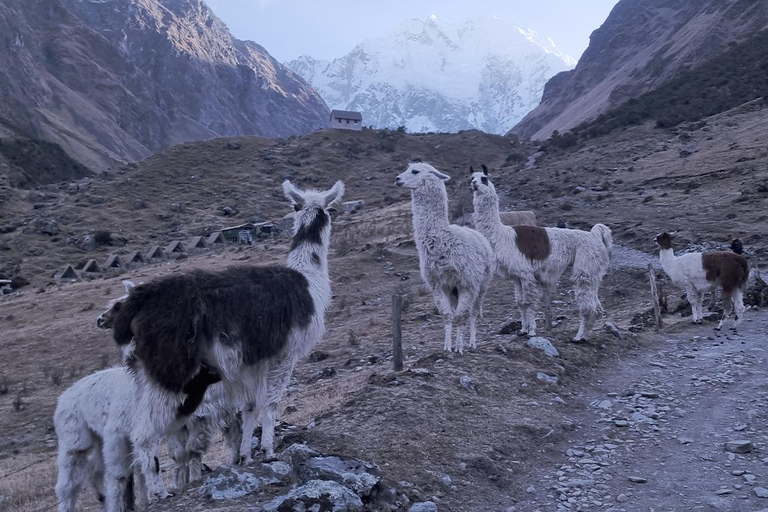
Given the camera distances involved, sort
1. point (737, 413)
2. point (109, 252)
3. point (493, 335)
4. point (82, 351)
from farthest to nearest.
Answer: point (109, 252)
point (82, 351)
point (493, 335)
point (737, 413)

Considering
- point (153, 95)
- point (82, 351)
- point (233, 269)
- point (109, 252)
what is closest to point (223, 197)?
point (109, 252)

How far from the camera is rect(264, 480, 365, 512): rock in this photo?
4.65 metres

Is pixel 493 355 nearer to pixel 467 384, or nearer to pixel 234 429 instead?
pixel 467 384

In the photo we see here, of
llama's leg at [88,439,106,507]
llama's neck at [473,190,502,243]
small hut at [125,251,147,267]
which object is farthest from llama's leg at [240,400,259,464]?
small hut at [125,251,147,267]

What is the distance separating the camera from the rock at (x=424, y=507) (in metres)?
5.20

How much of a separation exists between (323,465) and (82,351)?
50.7 feet

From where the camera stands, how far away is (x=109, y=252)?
127ft

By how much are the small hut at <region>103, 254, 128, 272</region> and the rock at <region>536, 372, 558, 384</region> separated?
28.4 m

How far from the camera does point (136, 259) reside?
1373 inches

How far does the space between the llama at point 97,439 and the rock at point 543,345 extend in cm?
577

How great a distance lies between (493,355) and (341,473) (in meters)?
4.61

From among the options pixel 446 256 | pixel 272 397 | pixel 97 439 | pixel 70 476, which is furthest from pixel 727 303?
pixel 70 476

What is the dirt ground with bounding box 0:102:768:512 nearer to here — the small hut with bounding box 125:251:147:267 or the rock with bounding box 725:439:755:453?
the rock with bounding box 725:439:755:453

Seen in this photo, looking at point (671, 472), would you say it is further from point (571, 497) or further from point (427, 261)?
point (427, 261)
